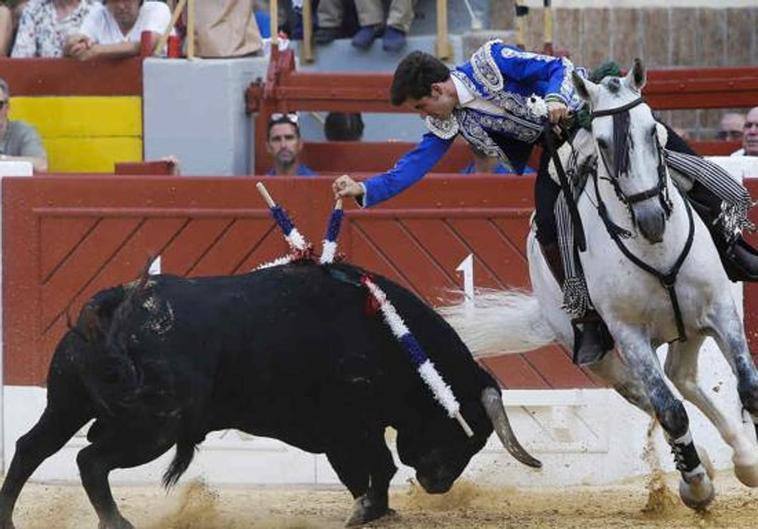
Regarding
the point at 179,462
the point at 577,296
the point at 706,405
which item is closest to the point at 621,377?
the point at 706,405

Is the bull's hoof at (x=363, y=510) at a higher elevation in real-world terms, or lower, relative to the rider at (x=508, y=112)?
lower

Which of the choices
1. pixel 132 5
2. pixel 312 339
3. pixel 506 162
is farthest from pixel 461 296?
pixel 132 5

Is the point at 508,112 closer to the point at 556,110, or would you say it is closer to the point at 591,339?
the point at 556,110

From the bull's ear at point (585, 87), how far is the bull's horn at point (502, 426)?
111 centimetres

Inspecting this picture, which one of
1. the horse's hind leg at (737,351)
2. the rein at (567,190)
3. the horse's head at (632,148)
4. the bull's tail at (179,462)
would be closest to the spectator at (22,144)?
the bull's tail at (179,462)

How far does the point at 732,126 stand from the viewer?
35.8ft

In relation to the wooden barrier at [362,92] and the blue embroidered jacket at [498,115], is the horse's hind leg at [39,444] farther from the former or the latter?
the wooden barrier at [362,92]

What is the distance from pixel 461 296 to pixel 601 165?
186cm

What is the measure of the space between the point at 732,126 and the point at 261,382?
5.33 m

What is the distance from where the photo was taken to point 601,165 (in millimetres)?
6133

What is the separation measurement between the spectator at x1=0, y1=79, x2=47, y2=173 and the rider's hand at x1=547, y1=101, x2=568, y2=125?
3.77 m

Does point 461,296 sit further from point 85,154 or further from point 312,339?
point 85,154

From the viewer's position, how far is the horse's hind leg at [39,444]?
6.13m

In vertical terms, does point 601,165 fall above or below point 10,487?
above
